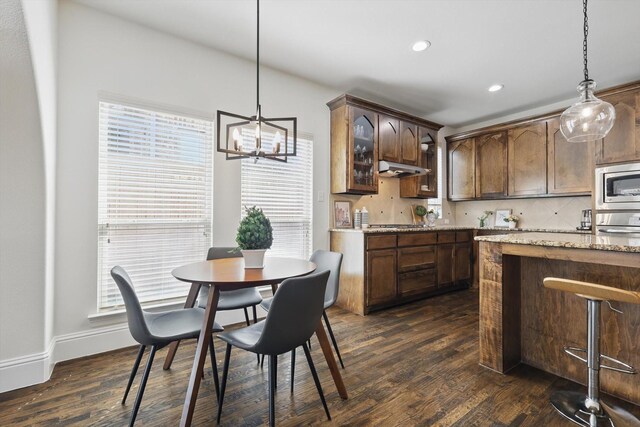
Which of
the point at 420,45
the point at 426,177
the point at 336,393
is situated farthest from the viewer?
the point at 426,177

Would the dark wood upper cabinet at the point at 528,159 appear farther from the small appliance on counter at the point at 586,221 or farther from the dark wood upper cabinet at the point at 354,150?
the dark wood upper cabinet at the point at 354,150

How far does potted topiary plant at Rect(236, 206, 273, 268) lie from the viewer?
6.32 feet

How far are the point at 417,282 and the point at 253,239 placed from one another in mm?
2684

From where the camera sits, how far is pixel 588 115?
1.90 metres

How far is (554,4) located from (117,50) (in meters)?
3.60

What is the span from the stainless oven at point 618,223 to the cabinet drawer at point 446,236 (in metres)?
1.57

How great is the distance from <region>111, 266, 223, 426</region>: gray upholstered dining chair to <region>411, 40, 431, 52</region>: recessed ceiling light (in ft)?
9.95

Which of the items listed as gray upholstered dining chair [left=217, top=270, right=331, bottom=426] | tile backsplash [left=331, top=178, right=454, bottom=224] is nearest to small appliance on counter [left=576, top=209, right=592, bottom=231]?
tile backsplash [left=331, top=178, right=454, bottom=224]

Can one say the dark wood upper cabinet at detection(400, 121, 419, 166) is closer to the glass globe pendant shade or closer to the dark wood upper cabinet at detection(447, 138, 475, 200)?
the dark wood upper cabinet at detection(447, 138, 475, 200)

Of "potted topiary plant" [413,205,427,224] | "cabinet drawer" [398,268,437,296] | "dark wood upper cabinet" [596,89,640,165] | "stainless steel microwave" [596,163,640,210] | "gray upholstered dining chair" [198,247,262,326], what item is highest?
"dark wood upper cabinet" [596,89,640,165]

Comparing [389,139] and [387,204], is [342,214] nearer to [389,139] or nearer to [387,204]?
[387,204]

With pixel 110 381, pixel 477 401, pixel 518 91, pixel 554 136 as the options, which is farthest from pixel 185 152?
pixel 554 136

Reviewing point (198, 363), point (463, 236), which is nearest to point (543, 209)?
point (463, 236)

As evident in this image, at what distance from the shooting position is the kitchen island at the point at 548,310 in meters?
1.76
